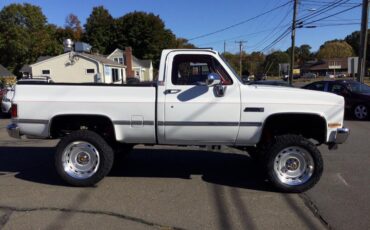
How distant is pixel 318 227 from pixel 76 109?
3.71 meters

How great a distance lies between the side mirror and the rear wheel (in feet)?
37.7

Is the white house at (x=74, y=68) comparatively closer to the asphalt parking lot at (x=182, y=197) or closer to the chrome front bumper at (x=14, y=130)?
the asphalt parking lot at (x=182, y=197)

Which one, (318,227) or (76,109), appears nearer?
(318,227)

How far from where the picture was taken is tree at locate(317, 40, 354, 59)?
149 m

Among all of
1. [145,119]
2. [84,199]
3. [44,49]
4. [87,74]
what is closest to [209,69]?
[145,119]

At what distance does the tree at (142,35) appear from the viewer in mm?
89863

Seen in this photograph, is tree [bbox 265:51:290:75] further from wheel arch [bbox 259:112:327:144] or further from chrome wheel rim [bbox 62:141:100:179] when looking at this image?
chrome wheel rim [bbox 62:141:100:179]

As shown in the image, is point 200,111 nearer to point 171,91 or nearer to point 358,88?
point 171,91

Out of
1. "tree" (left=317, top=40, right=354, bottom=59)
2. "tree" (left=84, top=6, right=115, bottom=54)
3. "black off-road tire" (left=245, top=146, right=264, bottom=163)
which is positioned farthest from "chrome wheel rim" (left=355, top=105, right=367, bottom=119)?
"tree" (left=317, top=40, right=354, bottom=59)

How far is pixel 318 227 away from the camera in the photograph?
4883 millimetres

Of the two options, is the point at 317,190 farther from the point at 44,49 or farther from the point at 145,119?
the point at 44,49

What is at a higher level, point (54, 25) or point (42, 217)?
point (54, 25)

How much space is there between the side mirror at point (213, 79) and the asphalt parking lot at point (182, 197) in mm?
1567

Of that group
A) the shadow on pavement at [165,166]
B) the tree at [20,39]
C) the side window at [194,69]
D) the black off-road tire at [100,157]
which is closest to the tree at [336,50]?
the tree at [20,39]
